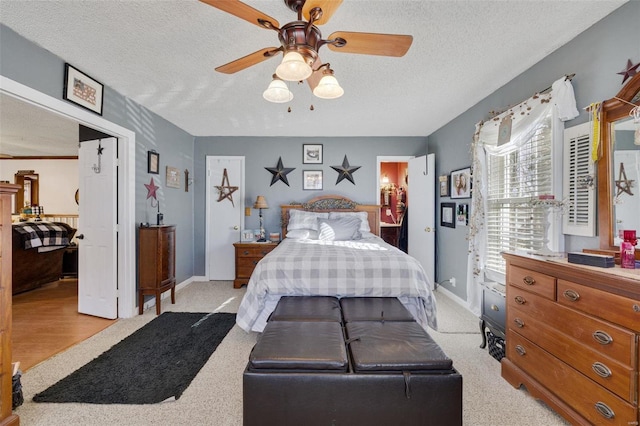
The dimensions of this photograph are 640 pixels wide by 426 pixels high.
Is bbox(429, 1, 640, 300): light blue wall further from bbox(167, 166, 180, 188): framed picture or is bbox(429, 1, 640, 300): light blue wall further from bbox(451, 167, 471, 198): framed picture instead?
bbox(167, 166, 180, 188): framed picture

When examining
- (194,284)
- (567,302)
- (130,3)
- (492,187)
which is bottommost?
(194,284)

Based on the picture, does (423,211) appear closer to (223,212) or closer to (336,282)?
(336,282)

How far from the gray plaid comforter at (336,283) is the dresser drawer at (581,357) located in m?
0.82

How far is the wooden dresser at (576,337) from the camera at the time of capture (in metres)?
1.31

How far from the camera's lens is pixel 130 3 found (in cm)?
179

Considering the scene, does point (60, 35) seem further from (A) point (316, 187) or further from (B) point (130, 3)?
(A) point (316, 187)

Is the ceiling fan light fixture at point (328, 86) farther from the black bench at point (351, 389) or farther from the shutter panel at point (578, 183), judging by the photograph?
the shutter panel at point (578, 183)

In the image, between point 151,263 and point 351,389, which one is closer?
point 351,389

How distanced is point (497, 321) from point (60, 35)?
404 cm

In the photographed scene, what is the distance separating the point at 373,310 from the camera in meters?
2.15

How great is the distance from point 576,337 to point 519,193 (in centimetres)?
148

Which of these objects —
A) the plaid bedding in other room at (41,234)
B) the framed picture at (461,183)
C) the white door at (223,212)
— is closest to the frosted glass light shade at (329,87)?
the framed picture at (461,183)

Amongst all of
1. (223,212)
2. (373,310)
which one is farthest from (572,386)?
(223,212)

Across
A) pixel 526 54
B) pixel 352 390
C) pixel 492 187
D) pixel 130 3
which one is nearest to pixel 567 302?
pixel 352 390
